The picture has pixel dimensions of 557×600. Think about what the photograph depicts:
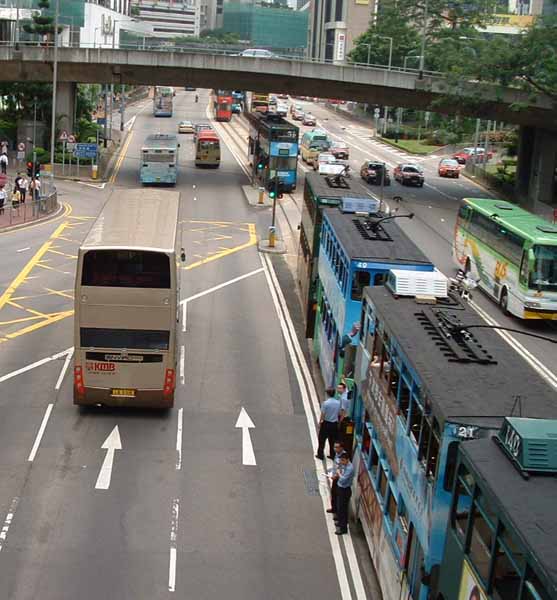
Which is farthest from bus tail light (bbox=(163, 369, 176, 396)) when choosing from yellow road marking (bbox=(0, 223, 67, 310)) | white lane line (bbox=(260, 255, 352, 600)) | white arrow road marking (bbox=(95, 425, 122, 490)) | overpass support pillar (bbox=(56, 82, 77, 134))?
overpass support pillar (bbox=(56, 82, 77, 134))

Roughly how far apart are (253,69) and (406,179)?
13.0 m

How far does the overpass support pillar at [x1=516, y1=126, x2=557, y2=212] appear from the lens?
6788 cm

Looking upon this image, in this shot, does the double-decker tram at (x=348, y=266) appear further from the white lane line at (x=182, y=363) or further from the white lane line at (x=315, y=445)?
the white lane line at (x=182, y=363)

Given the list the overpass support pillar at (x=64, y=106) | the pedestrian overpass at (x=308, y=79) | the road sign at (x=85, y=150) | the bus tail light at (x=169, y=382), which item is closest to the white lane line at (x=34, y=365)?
the bus tail light at (x=169, y=382)

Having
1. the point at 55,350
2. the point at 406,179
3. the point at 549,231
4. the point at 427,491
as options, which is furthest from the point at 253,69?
the point at 427,491

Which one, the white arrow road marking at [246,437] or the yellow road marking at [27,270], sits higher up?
the white arrow road marking at [246,437]

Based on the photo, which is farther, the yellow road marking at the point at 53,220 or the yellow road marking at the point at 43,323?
the yellow road marking at the point at 53,220

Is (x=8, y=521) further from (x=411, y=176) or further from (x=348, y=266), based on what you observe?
(x=411, y=176)

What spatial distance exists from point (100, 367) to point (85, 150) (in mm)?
45471

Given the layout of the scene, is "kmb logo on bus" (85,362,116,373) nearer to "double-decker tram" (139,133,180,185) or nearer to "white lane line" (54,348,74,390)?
"white lane line" (54,348,74,390)

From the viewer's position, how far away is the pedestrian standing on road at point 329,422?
20.8 metres

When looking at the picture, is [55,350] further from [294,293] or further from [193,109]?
[193,109]

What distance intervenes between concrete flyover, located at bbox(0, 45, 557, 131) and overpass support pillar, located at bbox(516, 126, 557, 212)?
1166 mm

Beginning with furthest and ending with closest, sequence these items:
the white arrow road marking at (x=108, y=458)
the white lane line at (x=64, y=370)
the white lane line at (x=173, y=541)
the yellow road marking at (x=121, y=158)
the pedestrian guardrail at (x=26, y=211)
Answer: the yellow road marking at (x=121, y=158) < the pedestrian guardrail at (x=26, y=211) < the white lane line at (x=64, y=370) < the white arrow road marking at (x=108, y=458) < the white lane line at (x=173, y=541)
